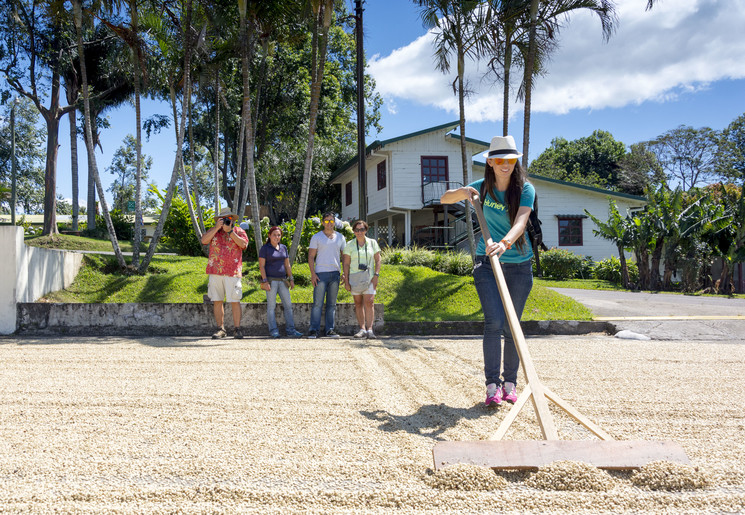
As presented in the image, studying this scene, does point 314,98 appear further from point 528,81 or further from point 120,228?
point 120,228

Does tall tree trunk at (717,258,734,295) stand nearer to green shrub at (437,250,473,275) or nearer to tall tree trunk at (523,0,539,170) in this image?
green shrub at (437,250,473,275)

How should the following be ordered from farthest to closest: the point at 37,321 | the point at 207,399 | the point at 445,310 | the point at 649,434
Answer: the point at 445,310 < the point at 37,321 < the point at 207,399 < the point at 649,434

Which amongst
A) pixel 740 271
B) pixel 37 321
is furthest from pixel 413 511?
pixel 740 271

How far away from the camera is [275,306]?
865 cm

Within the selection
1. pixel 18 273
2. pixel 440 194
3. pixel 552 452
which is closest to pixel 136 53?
pixel 18 273

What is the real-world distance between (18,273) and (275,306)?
13.0 feet

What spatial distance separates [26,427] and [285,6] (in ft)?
30.2

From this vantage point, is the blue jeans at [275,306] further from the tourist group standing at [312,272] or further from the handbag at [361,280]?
the handbag at [361,280]

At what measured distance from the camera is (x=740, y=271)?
65.2ft

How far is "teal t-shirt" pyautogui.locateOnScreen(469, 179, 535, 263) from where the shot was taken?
3943mm

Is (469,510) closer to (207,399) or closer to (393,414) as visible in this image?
(393,414)

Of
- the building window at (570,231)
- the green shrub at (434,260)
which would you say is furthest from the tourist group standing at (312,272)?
the building window at (570,231)

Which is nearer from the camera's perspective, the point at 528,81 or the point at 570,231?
the point at 528,81

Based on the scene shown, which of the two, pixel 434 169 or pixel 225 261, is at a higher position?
pixel 434 169
